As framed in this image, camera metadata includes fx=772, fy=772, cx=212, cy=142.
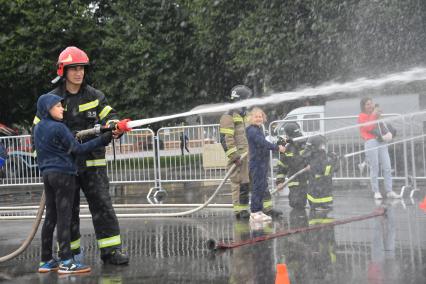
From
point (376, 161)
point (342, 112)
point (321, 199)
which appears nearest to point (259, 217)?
point (321, 199)

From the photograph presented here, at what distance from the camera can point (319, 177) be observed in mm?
11141

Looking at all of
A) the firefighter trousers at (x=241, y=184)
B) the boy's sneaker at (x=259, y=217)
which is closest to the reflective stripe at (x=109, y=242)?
the boy's sneaker at (x=259, y=217)

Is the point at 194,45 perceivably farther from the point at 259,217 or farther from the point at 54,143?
the point at 54,143

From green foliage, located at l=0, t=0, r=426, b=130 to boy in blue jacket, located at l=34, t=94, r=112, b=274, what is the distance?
18.4 m

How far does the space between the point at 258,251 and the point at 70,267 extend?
A: 73.4 inches

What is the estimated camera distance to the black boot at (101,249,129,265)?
296 inches

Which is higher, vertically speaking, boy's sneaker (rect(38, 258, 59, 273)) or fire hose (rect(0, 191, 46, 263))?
fire hose (rect(0, 191, 46, 263))

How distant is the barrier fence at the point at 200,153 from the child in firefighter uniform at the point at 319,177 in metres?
2.56

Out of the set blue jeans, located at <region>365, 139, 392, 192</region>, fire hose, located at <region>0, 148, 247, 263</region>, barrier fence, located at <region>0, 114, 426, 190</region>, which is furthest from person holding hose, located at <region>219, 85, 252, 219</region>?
barrier fence, located at <region>0, 114, 426, 190</region>

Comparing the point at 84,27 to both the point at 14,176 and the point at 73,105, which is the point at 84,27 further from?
the point at 73,105

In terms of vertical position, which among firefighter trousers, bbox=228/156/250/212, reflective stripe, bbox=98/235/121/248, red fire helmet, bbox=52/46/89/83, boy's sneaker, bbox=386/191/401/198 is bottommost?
reflective stripe, bbox=98/235/121/248

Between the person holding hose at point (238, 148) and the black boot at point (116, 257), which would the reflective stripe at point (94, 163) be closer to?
the black boot at point (116, 257)

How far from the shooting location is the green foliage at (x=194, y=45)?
83.9 feet

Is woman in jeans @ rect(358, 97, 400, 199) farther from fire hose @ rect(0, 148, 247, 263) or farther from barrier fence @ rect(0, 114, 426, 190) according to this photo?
fire hose @ rect(0, 148, 247, 263)
